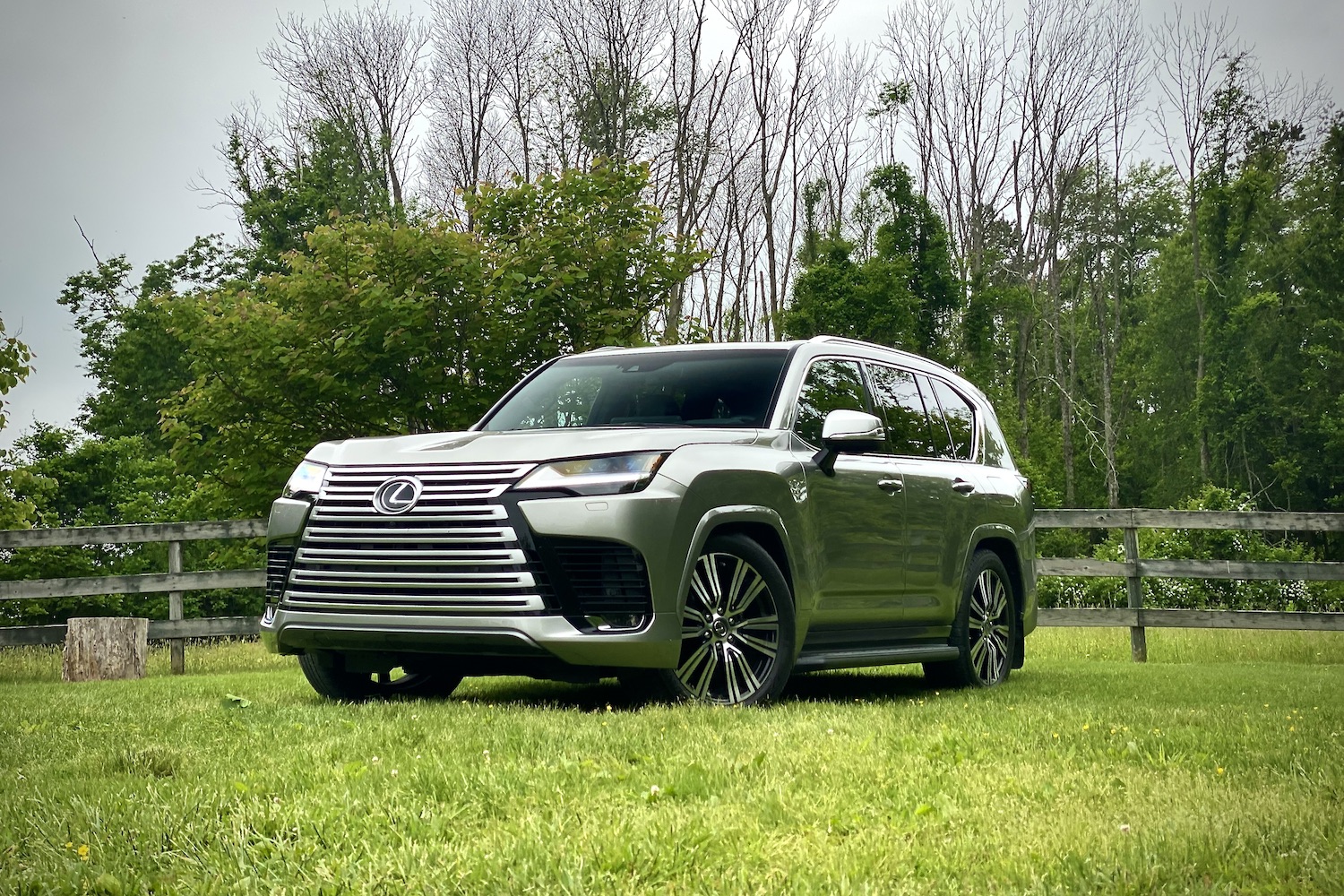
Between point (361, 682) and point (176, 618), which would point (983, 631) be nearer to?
point (361, 682)

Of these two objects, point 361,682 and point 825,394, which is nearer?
point 361,682

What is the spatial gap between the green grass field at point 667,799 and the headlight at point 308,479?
103cm

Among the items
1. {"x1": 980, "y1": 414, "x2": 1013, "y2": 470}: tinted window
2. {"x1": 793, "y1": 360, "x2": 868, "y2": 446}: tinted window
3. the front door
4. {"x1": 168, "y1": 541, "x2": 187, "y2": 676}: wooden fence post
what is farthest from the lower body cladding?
{"x1": 168, "y1": 541, "x2": 187, "y2": 676}: wooden fence post

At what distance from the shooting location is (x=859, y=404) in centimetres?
799

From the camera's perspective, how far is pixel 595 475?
6.08 m

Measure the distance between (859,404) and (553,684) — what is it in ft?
8.31

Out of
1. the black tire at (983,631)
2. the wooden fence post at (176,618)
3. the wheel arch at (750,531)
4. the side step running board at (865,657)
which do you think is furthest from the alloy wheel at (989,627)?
the wooden fence post at (176,618)

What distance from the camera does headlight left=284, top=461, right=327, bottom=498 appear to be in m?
6.60

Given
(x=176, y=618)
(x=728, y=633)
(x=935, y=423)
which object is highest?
(x=935, y=423)

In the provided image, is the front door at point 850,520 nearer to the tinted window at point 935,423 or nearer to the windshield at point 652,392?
the windshield at point 652,392

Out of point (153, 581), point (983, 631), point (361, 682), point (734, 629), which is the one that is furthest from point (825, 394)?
point (153, 581)

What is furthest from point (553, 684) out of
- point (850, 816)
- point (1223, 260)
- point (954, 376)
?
point (1223, 260)

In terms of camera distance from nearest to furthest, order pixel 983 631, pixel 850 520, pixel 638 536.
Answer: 1. pixel 638 536
2. pixel 850 520
3. pixel 983 631

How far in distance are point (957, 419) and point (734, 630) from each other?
128 inches
